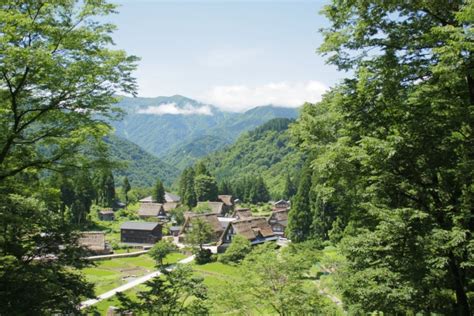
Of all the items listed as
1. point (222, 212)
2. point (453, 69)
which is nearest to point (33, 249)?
point (453, 69)

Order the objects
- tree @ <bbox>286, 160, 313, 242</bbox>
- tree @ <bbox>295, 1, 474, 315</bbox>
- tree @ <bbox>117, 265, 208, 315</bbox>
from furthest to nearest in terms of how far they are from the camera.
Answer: tree @ <bbox>286, 160, 313, 242</bbox>
tree @ <bbox>117, 265, 208, 315</bbox>
tree @ <bbox>295, 1, 474, 315</bbox>

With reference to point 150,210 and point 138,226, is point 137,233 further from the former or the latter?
point 150,210

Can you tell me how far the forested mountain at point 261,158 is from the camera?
127 meters

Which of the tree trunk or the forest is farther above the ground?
the forest

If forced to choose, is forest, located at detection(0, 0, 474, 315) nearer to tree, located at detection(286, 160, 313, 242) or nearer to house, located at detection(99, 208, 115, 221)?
tree, located at detection(286, 160, 313, 242)

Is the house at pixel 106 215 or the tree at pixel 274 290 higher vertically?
the tree at pixel 274 290

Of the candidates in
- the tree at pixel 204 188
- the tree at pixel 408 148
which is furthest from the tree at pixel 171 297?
the tree at pixel 204 188

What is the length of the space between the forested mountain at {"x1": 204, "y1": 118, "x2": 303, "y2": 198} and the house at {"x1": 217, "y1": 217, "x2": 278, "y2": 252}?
6774cm

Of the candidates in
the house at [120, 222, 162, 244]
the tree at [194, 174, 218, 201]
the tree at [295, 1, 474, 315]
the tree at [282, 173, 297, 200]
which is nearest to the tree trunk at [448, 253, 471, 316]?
the tree at [295, 1, 474, 315]

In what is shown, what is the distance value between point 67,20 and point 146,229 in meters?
47.5

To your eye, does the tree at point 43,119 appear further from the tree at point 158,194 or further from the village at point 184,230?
the tree at point 158,194

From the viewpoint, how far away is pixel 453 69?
648 centimetres

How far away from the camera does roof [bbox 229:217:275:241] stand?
4514 centimetres

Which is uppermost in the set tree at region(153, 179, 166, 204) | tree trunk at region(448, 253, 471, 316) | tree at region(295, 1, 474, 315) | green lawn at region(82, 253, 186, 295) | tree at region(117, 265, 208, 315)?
tree at region(295, 1, 474, 315)
